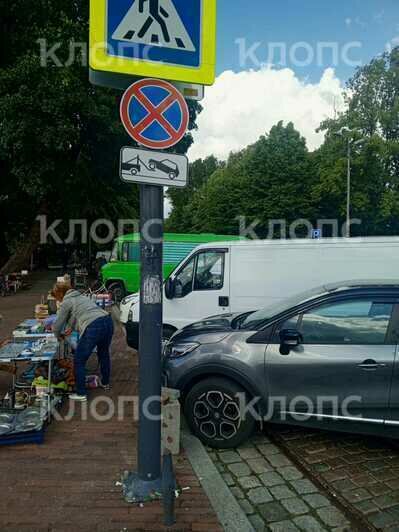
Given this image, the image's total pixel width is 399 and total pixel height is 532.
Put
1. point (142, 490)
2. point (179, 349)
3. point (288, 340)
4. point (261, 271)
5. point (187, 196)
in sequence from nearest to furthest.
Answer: point (142, 490) → point (288, 340) → point (179, 349) → point (261, 271) → point (187, 196)

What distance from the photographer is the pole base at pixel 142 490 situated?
346cm

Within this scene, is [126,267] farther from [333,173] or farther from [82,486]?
[333,173]

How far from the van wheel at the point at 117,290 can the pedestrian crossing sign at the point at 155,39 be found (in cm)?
1312

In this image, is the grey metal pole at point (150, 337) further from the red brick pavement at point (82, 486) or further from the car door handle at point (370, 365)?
the car door handle at point (370, 365)

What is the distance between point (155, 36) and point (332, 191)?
1222 inches

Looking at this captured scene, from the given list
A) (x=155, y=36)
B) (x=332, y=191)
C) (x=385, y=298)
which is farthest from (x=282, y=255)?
(x=332, y=191)

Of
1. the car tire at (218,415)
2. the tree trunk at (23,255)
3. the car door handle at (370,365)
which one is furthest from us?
the tree trunk at (23,255)

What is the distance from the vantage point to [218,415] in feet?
14.7

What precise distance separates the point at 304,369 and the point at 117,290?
500 inches

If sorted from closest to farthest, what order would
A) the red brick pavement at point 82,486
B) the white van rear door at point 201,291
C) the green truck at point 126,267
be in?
the red brick pavement at point 82,486 → the white van rear door at point 201,291 → the green truck at point 126,267

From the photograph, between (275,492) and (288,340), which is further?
(288,340)

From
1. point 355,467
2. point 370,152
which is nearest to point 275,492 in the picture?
point 355,467

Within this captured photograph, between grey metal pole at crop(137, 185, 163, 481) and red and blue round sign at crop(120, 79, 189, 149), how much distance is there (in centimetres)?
36

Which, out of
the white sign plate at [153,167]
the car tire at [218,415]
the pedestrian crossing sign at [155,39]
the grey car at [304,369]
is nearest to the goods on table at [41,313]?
the grey car at [304,369]
